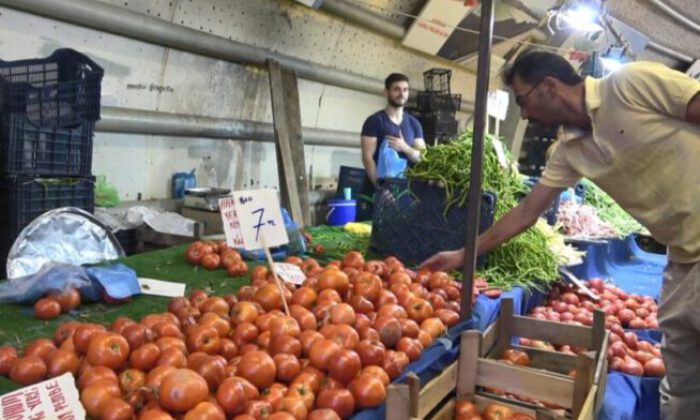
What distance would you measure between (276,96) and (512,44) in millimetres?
4906

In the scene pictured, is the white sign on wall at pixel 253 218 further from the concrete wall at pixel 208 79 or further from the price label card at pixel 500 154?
the concrete wall at pixel 208 79

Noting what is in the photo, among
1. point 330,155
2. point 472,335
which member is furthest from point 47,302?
point 330,155

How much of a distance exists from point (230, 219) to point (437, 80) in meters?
6.23

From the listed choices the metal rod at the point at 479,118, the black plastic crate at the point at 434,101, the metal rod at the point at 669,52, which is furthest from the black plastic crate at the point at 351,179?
the metal rod at the point at 669,52

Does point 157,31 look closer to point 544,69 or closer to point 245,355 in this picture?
point 544,69

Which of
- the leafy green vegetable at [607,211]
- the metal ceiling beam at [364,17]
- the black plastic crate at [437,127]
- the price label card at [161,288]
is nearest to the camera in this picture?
the price label card at [161,288]

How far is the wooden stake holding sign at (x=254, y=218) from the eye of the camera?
2.07 metres

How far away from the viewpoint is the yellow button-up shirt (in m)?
1.83

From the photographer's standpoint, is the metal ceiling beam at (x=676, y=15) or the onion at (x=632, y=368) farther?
the metal ceiling beam at (x=676, y=15)

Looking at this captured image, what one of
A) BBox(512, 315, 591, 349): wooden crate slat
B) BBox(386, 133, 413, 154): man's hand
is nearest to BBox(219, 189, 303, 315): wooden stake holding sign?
BBox(512, 315, 591, 349): wooden crate slat

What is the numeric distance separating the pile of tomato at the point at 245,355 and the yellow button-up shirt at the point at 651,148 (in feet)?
2.66

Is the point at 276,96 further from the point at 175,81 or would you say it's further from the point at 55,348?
the point at 55,348

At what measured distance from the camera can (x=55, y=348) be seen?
1.47m

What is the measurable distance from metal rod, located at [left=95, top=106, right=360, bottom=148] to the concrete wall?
0.27ft
